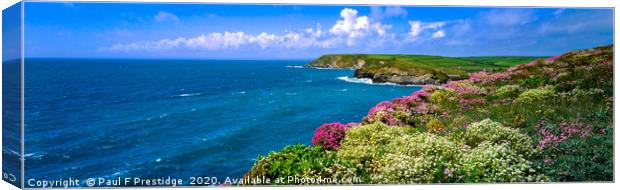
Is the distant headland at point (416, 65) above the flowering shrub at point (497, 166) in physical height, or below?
above

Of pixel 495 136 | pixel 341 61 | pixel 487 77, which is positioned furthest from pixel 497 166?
pixel 341 61

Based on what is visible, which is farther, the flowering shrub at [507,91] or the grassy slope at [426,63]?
the flowering shrub at [507,91]

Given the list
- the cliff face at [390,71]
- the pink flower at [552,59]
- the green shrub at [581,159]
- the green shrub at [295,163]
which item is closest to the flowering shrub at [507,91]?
the pink flower at [552,59]

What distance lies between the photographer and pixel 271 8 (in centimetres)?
1397

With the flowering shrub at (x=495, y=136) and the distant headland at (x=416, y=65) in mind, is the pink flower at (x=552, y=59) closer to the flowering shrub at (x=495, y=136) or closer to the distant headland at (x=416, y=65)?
the distant headland at (x=416, y=65)

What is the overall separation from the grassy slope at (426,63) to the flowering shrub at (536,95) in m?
0.71

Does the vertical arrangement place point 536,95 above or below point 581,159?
above

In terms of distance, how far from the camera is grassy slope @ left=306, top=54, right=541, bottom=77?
15.2 meters

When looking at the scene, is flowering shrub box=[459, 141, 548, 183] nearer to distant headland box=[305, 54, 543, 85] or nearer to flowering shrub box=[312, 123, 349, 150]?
distant headland box=[305, 54, 543, 85]

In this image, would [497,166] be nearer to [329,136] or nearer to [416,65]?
[416,65]

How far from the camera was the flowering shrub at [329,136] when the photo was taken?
563 inches

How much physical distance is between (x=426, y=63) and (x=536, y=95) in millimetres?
2498

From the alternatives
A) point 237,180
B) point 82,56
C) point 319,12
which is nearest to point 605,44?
point 319,12

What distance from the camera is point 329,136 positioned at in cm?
1436
